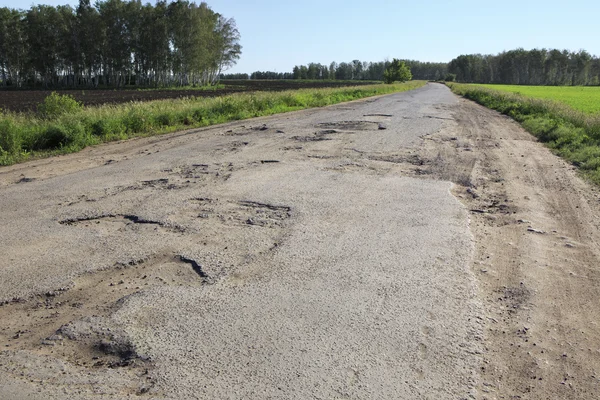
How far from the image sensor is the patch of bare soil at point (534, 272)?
3021 millimetres

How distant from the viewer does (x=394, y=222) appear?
5953 mm

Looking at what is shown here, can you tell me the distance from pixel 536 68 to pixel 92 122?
13480cm

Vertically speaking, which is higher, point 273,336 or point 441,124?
point 441,124

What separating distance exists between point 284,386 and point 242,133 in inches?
474

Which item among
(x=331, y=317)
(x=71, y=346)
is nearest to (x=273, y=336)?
(x=331, y=317)

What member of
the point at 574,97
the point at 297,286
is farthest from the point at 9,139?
the point at 574,97

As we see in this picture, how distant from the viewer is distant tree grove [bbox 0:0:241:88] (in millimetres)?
60719

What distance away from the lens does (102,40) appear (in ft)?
208

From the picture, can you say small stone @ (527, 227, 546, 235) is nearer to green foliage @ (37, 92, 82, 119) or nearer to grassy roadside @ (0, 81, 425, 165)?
grassy roadside @ (0, 81, 425, 165)

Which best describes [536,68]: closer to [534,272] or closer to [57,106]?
[57,106]

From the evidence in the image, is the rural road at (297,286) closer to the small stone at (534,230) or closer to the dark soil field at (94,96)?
the small stone at (534,230)

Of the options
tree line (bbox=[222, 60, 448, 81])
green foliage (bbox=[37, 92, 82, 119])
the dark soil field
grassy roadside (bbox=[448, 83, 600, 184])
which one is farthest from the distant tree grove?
tree line (bbox=[222, 60, 448, 81])

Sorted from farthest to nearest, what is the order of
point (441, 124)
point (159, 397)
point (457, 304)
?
1. point (441, 124)
2. point (457, 304)
3. point (159, 397)

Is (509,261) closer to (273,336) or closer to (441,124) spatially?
(273,336)
